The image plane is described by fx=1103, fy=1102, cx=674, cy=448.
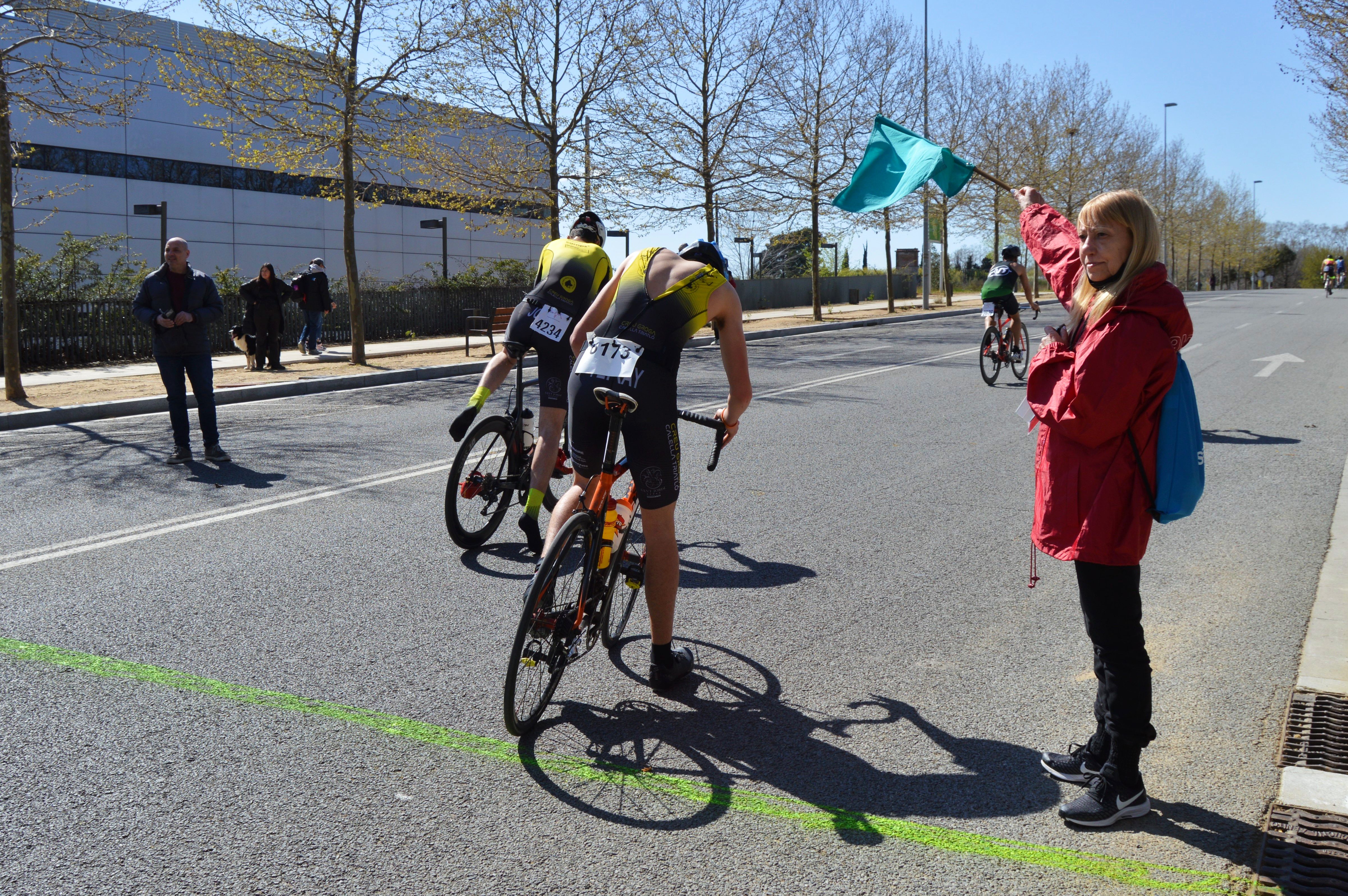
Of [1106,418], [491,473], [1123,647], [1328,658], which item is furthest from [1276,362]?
[1106,418]

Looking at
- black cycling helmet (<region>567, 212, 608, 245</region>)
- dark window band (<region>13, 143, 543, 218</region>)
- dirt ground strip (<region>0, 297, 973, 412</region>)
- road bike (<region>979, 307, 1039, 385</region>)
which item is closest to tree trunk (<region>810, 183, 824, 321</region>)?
dark window band (<region>13, 143, 543, 218</region>)

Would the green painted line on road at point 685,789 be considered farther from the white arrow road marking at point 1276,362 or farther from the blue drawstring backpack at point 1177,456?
the white arrow road marking at point 1276,362

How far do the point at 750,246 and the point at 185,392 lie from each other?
100ft

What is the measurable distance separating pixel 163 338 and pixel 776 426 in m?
5.68

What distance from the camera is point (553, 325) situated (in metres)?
6.09

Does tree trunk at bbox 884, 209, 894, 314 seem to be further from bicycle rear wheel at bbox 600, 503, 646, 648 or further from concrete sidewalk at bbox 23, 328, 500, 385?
bicycle rear wheel at bbox 600, 503, 646, 648

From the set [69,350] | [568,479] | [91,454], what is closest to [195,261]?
[69,350]

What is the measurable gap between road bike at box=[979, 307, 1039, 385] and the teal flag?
10.3m

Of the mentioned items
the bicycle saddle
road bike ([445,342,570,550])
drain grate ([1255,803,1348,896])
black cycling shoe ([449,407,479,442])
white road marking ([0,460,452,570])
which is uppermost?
the bicycle saddle

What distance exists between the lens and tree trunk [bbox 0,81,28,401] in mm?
13555

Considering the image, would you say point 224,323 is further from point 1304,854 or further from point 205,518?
point 1304,854

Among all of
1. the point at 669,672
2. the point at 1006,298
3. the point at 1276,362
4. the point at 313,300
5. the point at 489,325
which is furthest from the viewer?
the point at 489,325

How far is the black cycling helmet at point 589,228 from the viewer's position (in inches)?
243

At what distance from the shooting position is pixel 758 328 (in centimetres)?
2977
